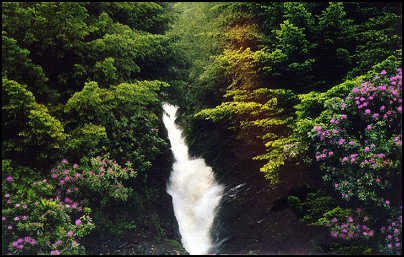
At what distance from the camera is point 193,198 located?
10.5 m

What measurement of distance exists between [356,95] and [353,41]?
2.17 metres

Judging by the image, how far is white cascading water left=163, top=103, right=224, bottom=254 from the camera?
870 centimetres

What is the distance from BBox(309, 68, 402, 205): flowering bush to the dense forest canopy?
0.08 feet

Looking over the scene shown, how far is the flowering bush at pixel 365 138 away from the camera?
16.3 ft

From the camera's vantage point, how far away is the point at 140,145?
7.84 metres

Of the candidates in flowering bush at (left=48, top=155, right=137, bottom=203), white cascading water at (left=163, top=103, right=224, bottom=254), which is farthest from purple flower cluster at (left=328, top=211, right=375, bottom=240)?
flowering bush at (left=48, top=155, right=137, bottom=203)

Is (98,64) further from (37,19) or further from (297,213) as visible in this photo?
(297,213)

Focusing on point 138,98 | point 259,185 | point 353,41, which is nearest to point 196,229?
point 259,185

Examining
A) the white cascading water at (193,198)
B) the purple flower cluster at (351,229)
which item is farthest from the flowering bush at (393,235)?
the white cascading water at (193,198)

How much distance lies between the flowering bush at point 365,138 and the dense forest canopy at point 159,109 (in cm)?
2

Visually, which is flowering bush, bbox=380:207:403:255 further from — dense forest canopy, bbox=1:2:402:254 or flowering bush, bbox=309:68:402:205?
flowering bush, bbox=309:68:402:205

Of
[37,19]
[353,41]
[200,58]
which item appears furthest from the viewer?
[200,58]

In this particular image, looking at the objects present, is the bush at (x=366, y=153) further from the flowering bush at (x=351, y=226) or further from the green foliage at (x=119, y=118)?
the green foliage at (x=119, y=118)

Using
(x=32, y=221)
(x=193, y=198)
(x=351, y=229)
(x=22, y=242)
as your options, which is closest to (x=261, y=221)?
(x=351, y=229)
